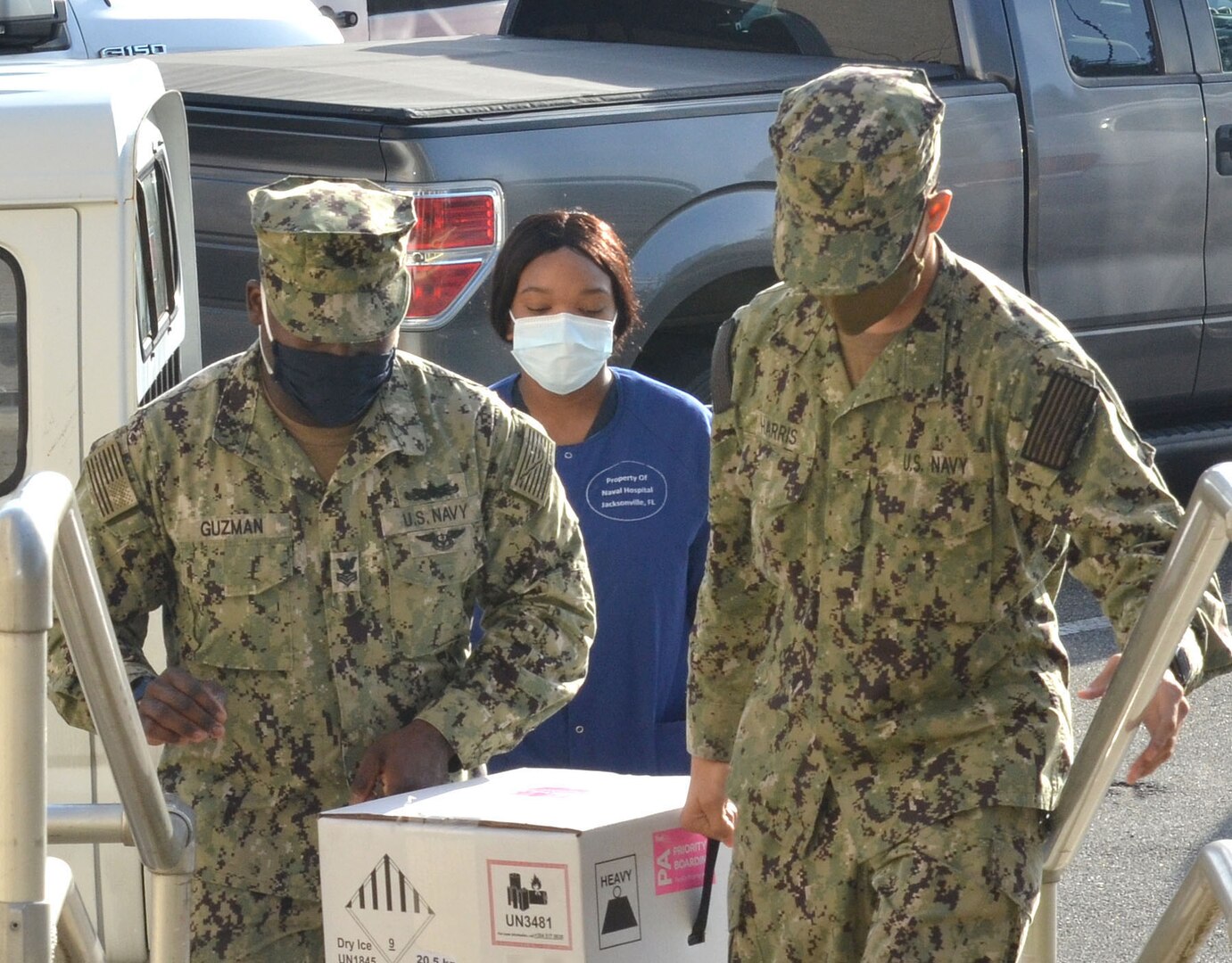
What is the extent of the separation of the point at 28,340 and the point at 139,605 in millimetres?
678

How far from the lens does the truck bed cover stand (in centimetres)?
493

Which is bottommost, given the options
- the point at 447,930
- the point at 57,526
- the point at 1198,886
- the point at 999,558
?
the point at 447,930

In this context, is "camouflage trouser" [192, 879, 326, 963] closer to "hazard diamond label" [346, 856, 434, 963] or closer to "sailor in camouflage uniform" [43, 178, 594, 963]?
"sailor in camouflage uniform" [43, 178, 594, 963]

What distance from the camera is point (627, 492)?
3.43 meters

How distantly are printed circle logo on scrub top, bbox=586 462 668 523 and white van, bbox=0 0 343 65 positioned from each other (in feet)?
18.2

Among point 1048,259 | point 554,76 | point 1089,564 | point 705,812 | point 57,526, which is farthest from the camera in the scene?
point 1048,259

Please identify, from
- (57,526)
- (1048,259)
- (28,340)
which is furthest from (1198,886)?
(1048,259)

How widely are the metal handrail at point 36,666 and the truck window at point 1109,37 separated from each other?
16.0 ft

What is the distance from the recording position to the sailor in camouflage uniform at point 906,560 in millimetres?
2332

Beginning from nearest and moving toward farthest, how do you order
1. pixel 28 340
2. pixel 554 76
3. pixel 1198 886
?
pixel 1198 886 → pixel 28 340 → pixel 554 76

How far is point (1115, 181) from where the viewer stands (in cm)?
629

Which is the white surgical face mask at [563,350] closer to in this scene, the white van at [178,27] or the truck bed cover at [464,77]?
the truck bed cover at [464,77]

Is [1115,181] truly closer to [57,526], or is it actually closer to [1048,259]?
[1048,259]

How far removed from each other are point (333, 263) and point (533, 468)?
1.35ft
